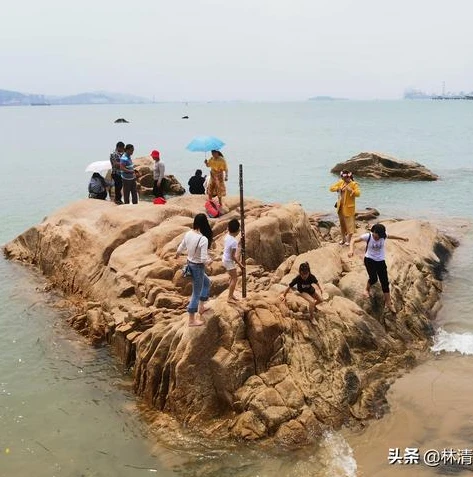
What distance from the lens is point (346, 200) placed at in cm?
1450

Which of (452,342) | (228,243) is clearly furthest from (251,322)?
(452,342)

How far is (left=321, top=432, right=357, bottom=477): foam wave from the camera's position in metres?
8.33

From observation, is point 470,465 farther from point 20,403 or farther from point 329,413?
point 20,403

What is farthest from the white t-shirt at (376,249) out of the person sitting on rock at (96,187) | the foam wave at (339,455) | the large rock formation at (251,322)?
the person sitting on rock at (96,187)

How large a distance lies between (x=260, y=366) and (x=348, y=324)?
2.24 meters

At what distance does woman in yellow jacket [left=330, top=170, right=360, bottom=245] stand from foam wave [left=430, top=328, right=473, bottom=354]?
3.42m

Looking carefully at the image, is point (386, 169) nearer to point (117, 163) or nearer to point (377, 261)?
point (117, 163)

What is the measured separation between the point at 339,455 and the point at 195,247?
406 cm

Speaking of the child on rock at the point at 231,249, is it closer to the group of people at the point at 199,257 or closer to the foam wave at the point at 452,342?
the group of people at the point at 199,257

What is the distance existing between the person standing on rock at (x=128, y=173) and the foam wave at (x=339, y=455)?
36.2 ft

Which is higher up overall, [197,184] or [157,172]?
[157,172]

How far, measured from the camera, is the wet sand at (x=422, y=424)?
27.5ft

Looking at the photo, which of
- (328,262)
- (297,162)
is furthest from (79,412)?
(297,162)

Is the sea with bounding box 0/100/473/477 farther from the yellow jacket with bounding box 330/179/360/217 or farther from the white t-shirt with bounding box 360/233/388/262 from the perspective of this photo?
the yellow jacket with bounding box 330/179/360/217
